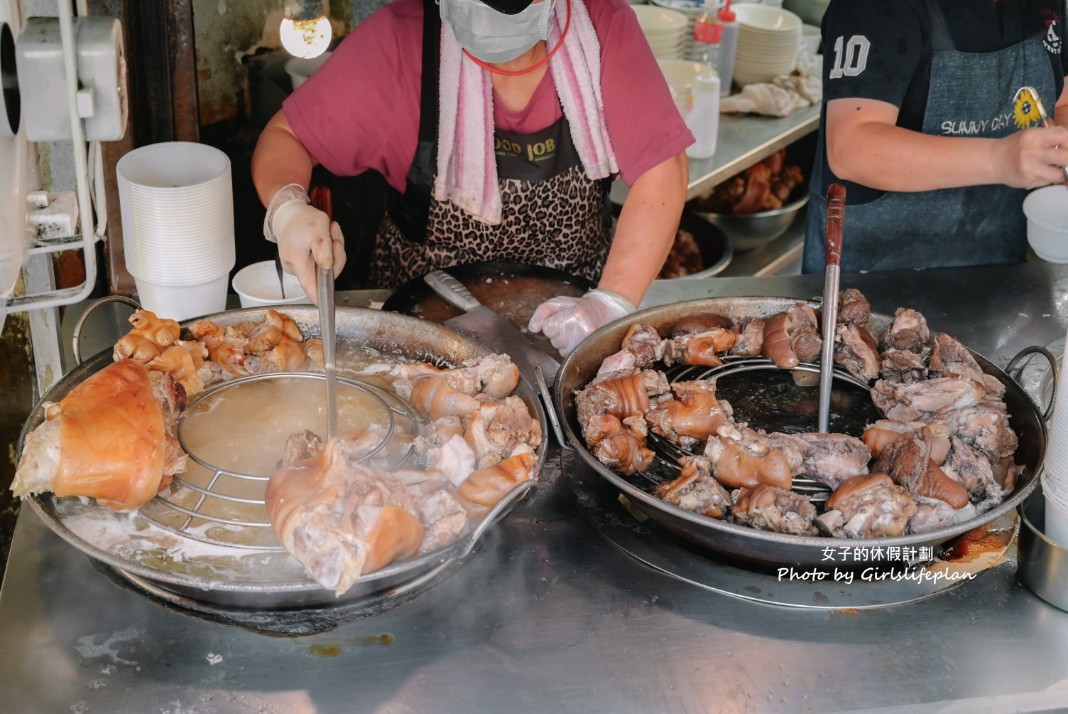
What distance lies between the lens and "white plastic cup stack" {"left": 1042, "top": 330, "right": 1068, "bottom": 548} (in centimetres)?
174

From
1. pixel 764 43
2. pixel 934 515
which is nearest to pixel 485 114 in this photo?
pixel 934 515

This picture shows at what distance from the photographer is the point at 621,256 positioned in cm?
275

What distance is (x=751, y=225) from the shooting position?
4.95 metres

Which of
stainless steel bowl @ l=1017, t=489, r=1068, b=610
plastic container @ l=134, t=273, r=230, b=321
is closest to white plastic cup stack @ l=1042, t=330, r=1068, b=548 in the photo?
stainless steel bowl @ l=1017, t=489, r=1068, b=610

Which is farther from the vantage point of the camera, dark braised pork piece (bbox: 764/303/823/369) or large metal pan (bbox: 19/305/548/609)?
dark braised pork piece (bbox: 764/303/823/369)

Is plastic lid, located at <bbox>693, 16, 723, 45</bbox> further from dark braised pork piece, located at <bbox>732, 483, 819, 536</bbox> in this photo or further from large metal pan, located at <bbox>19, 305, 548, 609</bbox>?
dark braised pork piece, located at <bbox>732, 483, 819, 536</bbox>

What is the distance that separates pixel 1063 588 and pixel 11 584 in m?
1.88

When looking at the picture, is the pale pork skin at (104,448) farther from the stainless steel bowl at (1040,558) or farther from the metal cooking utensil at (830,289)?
the stainless steel bowl at (1040,558)

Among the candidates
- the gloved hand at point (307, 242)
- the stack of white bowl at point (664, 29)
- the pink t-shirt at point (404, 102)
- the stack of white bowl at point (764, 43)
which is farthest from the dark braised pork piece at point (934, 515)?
the stack of white bowl at point (764, 43)

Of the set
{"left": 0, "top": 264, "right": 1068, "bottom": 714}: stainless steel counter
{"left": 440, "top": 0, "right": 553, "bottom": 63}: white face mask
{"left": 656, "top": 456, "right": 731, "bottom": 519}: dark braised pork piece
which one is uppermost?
{"left": 440, "top": 0, "right": 553, "bottom": 63}: white face mask

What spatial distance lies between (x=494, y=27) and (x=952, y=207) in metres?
1.66

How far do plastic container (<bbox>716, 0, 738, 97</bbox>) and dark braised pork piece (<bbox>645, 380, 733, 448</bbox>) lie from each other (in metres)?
3.51

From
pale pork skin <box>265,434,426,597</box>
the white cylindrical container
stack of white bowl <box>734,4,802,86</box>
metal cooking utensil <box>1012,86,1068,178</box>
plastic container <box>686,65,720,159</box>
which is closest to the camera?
pale pork skin <box>265,434,426,597</box>

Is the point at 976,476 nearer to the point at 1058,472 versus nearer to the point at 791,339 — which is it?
the point at 1058,472
